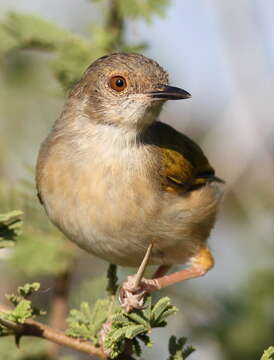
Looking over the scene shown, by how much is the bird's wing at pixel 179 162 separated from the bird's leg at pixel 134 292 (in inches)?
58.4

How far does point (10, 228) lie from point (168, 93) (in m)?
1.64

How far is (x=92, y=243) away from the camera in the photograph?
4488mm

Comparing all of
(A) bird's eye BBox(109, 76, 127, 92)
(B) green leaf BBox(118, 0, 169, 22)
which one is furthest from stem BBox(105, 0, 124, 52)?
(A) bird's eye BBox(109, 76, 127, 92)

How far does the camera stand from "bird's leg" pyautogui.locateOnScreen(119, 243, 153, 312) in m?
3.24

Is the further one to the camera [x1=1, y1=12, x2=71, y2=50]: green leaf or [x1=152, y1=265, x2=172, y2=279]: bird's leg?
[x1=152, y1=265, x2=172, y2=279]: bird's leg

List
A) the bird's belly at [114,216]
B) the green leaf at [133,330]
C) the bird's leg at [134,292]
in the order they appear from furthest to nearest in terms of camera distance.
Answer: the bird's belly at [114,216], the bird's leg at [134,292], the green leaf at [133,330]

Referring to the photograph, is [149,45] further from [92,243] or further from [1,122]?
[1,122]

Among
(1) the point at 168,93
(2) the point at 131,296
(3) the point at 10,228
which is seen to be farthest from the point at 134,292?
(1) the point at 168,93

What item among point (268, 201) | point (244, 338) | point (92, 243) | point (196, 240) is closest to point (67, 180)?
point (92, 243)

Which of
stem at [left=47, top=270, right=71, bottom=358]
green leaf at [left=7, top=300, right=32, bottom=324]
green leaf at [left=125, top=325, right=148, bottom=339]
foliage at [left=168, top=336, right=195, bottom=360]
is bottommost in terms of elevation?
stem at [left=47, top=270, right=71, bottom=358]

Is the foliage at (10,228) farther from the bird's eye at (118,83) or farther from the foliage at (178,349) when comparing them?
the bird's eye at (118,83)

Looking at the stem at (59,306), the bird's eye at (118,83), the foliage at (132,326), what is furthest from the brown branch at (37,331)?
the bird's eye at (118,83)

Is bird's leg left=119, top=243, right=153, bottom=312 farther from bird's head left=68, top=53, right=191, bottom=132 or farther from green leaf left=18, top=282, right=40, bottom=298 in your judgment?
bird's head left=68, top=53, right=191, bottom=132

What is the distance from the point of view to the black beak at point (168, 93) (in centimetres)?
465
